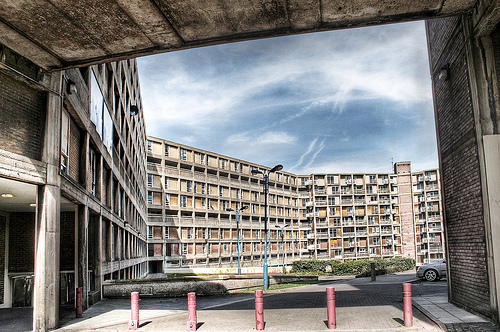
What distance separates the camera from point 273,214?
Answer: 7769 centimetres

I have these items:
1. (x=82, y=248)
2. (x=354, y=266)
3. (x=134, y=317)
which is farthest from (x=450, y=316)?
(x=354, y=266)

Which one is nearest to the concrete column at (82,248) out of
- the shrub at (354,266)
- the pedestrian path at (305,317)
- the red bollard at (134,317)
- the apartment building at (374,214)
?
the pedestrian path at (305,317)

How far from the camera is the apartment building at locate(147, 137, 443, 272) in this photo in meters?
58.8

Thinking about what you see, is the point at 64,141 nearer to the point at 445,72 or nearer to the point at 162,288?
the point at 162,288

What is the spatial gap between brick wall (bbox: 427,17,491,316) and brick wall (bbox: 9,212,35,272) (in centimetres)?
1535

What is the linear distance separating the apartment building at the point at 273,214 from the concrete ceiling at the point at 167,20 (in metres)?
43.4

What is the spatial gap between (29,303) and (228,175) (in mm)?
52918

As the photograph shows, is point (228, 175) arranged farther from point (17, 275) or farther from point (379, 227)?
point (17, 275)

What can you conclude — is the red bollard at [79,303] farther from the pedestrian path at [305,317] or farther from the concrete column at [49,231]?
the concrete column at [49,231]

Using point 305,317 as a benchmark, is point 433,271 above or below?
below

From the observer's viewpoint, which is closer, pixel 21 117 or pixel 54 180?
pixel 21 117

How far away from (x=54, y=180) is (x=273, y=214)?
68.2 m

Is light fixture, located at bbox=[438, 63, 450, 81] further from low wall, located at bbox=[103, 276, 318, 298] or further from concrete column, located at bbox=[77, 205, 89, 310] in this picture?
low wall, located at bbox=[103, 276, 318, 298]

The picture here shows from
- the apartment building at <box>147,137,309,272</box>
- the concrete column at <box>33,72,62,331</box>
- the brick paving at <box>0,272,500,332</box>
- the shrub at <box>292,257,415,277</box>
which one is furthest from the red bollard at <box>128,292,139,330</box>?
the apartment building at <box>147,137,309,272</box>
